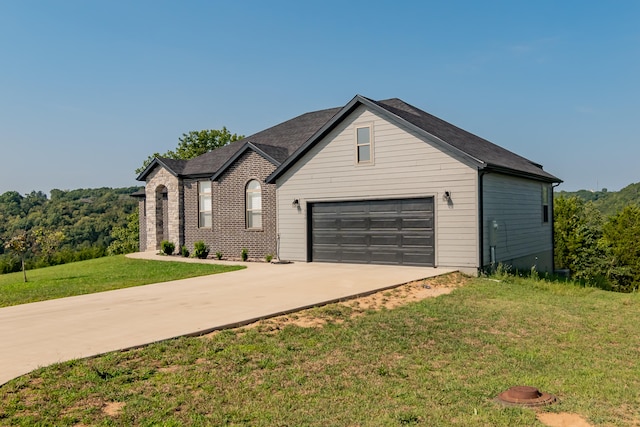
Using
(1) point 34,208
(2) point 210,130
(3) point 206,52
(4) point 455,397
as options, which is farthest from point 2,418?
(1) point 34,208

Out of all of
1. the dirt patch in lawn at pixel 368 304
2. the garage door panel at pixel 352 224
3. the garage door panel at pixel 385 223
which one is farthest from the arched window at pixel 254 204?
the dirt patch in lawn at pixel 368 304

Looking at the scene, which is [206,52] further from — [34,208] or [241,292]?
[34,208]

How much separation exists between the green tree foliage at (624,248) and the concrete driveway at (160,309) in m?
32.9

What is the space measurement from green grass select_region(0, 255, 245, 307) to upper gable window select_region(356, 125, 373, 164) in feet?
19.6

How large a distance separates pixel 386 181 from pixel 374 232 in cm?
186

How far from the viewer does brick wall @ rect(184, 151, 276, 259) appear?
2153 centimetres

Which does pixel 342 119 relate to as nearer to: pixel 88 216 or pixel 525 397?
pixel 525 397

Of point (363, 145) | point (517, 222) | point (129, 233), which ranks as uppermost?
point (363, 145)

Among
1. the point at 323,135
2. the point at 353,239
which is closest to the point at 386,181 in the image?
the point at 353,239

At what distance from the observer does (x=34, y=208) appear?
8081 centimetres

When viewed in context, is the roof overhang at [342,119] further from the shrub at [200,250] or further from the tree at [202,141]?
the tree at [202,141]

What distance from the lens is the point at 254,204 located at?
872 inches

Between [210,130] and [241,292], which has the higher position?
[210,130]

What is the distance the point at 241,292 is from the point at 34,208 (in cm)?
8126
